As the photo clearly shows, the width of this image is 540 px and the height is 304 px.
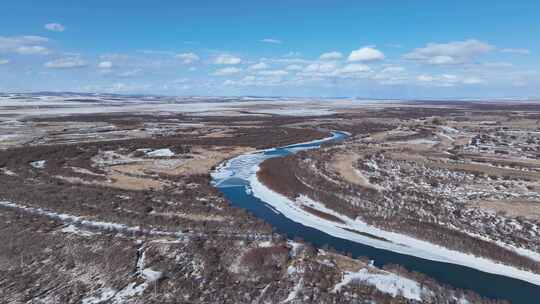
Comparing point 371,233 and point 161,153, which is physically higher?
point 161,153

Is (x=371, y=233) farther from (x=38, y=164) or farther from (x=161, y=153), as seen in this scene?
(x=38, y=164)

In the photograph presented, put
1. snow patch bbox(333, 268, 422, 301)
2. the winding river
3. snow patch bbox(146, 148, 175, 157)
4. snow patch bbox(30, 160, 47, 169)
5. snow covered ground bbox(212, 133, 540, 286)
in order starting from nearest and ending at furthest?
snow patch bbox(333, 268, 422, 301) < the winding river < snow covered ground bbox(212, 133, 540, 286) < snow patch bbox(30, 160, 47, 169) < snow patch bbox(146, 148, 175, 157)

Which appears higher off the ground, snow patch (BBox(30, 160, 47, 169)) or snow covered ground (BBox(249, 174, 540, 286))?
snow patch (BBox(30, 160, 47, 169))

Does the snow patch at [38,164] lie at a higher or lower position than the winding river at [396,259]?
higher

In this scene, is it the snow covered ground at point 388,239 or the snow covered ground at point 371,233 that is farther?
the snow covered ground at point 371,233

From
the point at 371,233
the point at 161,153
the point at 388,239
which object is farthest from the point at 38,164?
the point at 388,239

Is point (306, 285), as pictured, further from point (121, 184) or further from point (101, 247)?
point (121, 184)

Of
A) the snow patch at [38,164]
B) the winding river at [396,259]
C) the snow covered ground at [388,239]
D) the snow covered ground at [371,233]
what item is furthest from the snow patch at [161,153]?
the snow covered ground at [388,239]

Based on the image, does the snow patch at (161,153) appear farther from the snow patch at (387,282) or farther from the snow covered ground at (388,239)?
the snow patch at (387,282)

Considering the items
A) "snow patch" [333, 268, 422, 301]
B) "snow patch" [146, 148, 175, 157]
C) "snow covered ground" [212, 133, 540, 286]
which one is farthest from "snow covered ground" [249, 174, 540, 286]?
"snow patch" [146, 148, 175, 157]

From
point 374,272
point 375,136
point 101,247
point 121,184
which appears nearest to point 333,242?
point 374,272

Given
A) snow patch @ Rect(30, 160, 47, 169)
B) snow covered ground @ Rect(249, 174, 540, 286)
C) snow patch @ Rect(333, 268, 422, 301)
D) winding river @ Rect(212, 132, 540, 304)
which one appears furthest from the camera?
snow patch @ Rect(30, 160, 47, 169)

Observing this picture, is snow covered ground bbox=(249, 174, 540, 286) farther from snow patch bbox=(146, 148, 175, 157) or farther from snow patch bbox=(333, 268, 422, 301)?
snow patch bbox=(146, 148, 175, 157)
